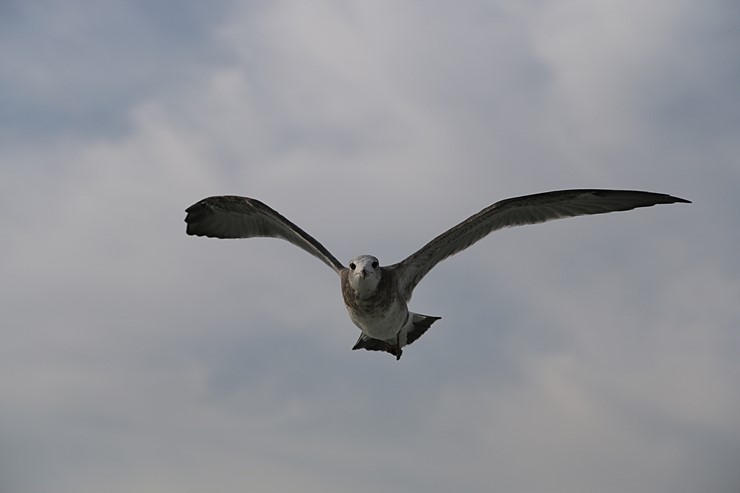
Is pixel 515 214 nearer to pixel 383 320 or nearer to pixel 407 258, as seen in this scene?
pixel 407 258

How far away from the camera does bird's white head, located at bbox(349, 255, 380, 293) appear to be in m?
13.0

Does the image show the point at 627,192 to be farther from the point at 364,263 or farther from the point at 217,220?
the point at 217,220

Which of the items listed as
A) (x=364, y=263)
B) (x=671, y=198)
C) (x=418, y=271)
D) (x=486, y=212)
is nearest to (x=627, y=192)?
(x=671, y=198)

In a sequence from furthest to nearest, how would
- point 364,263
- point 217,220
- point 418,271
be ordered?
point 217,220
point 418,271
point 364,263

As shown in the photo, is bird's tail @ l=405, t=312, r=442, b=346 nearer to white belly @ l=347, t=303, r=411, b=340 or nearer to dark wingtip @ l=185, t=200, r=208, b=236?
white belly @ l=347, t=303, r=411, b=340

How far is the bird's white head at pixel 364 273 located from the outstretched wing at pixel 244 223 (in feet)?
5.99

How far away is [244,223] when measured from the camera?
16703 millimetres

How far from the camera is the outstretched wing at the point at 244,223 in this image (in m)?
15.5

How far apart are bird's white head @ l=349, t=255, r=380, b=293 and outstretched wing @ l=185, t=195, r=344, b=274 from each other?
182cm

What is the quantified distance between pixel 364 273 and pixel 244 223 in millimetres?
4665

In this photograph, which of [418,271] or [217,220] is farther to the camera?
[217,220]

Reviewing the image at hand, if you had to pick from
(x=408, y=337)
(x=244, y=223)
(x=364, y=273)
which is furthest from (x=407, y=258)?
(x=244, y=223)

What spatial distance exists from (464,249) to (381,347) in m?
2.68

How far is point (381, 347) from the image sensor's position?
53.0ft
